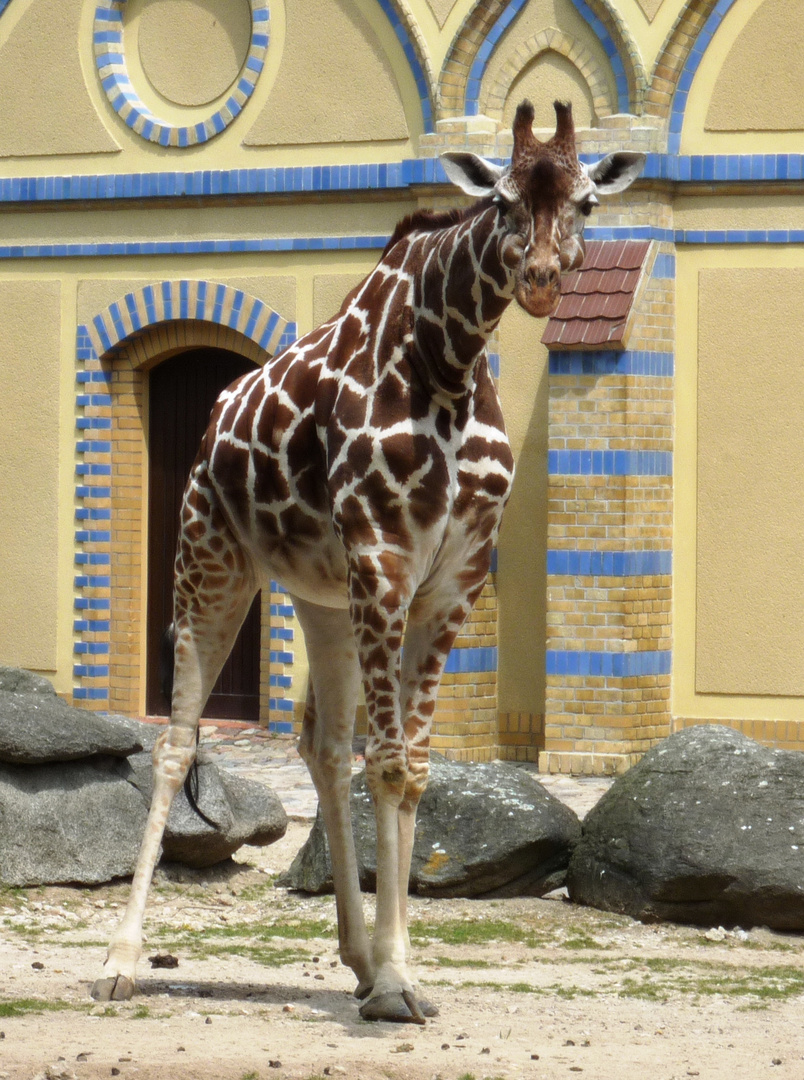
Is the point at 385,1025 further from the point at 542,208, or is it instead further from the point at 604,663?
the point at 604,663

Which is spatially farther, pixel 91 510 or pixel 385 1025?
pixel 91 510

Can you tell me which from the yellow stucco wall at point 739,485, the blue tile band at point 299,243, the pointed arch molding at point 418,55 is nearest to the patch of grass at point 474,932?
the yellow stucco wall at point 739,485

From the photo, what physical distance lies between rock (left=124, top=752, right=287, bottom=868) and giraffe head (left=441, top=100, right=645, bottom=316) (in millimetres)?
3164

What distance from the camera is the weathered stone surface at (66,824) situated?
290 inches

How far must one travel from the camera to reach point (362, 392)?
5453 mm

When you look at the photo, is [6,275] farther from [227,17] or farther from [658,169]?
[658,169]

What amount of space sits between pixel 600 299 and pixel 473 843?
4.86m

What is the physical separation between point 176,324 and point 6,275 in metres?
1.45

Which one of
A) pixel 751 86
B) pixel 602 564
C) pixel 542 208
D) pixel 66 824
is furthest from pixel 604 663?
pixel 542 208

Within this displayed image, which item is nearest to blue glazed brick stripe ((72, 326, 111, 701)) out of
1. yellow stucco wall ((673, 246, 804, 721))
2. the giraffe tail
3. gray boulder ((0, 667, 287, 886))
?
yellow stucco wall ((673, 246, 804, 721))

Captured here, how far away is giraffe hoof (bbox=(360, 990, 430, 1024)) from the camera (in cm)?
534

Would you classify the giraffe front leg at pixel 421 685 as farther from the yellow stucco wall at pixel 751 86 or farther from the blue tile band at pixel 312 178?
the yellow stucco wall at pixel 751 86

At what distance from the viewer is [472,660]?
464 inches

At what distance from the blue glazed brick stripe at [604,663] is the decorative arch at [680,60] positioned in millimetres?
3312
